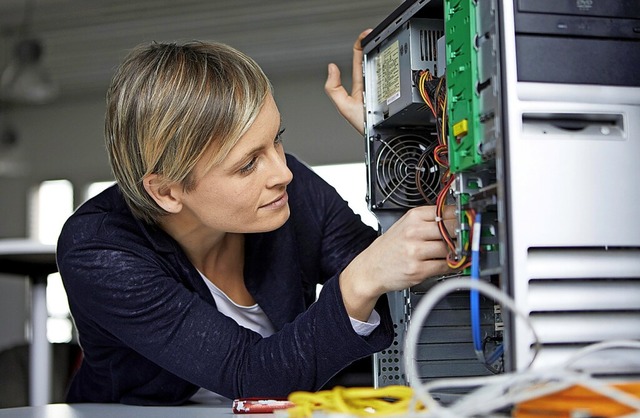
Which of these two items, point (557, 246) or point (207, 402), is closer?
point (557, 246)

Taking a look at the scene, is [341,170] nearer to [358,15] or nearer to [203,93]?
[358,15]

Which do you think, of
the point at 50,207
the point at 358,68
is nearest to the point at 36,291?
the point at 358,68

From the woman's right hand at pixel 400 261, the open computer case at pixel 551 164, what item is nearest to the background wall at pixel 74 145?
the woman's right hand at pixel 400 261

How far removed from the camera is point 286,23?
6293 millimetres

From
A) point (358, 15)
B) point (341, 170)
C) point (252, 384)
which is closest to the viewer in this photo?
point (252, 384)

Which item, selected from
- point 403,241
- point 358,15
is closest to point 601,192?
point 403,241

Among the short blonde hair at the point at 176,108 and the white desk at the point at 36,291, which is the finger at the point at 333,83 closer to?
the short blonde hair at the point at 176,108

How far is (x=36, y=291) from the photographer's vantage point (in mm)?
2416

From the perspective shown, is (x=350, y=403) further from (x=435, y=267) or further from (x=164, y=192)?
(x=164, y=192)

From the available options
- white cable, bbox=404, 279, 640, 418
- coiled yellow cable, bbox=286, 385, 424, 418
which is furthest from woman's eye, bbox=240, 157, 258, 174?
white cable, bbox=404, 279, 640, 418

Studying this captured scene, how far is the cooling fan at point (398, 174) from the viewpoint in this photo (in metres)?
1.26

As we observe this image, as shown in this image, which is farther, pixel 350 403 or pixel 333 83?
pixel 333 83

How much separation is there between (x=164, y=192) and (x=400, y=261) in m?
0.45

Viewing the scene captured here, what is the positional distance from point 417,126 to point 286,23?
521 centimetres
